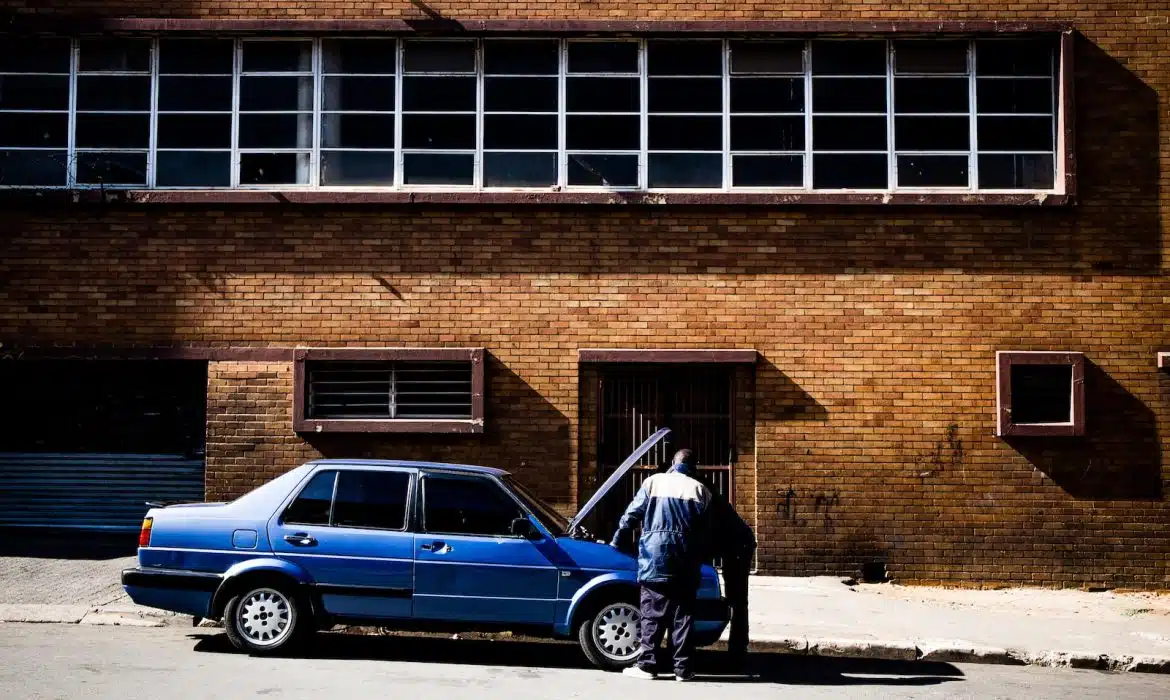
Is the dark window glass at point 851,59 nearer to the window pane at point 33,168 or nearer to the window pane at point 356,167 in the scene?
the window pane at point 356,167

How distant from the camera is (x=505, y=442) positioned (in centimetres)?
1220

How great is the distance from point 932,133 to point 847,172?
103 centimetres

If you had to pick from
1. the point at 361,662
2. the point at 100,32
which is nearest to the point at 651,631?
the point at 361,662

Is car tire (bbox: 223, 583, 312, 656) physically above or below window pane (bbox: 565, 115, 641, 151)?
below

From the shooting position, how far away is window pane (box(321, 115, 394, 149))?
12.6 meters

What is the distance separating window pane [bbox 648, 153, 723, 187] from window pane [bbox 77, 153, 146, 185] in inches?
217

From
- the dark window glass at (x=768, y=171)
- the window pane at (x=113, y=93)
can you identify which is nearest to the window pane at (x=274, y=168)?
the window pane at (x=113, y=93)

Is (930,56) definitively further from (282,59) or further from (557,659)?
(557,659)

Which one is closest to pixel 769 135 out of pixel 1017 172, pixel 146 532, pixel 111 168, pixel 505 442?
pixel 1017 172

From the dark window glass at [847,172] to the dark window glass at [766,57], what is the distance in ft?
3.36

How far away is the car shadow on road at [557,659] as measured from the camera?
8.24m

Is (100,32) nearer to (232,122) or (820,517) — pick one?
(232,122)

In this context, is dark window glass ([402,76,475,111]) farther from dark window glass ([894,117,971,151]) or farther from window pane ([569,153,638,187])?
dark window glass ([894,117,971,151])

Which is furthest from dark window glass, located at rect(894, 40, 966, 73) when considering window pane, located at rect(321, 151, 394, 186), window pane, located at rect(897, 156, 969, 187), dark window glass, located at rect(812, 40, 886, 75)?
window pane, located at rect(321, 151, 394, 186)
